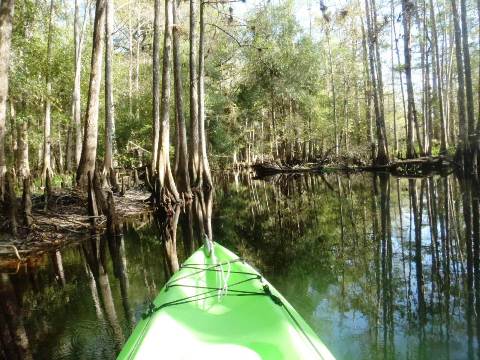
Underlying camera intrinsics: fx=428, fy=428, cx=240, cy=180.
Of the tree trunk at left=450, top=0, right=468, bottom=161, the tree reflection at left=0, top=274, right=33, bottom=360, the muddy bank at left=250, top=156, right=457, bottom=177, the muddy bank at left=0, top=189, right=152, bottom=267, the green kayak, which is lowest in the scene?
the tree reflection at left=0, top=274, right=33, bottom=360

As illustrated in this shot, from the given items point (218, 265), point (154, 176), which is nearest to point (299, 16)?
point (154, 176)

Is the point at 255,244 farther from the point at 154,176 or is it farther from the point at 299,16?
the point at 299,16

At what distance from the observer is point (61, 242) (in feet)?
28.4

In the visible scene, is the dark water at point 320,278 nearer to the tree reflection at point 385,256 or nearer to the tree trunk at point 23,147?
the tree reflection at point 385,256

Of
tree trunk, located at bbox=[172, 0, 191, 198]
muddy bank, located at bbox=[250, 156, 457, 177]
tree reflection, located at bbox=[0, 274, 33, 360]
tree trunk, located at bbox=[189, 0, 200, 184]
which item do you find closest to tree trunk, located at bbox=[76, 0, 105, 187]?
tree trunk, located at bbox=[172, 0, 191, 198]

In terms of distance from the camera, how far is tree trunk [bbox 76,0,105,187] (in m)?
10.2

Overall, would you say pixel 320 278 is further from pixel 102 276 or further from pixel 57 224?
pixel 57 224

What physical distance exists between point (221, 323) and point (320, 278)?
2.71 metres

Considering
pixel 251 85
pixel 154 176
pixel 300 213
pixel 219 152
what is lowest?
pixel 300 213

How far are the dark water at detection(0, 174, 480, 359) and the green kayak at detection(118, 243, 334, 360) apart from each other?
0.83 m

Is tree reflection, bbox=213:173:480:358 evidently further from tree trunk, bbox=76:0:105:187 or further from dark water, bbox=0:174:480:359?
tree trunk, bbox=76:0:105:187

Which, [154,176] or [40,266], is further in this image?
[154,176]

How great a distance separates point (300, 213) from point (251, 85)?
740 inches

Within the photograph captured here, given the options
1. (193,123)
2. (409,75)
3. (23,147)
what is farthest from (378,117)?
(23,147)
